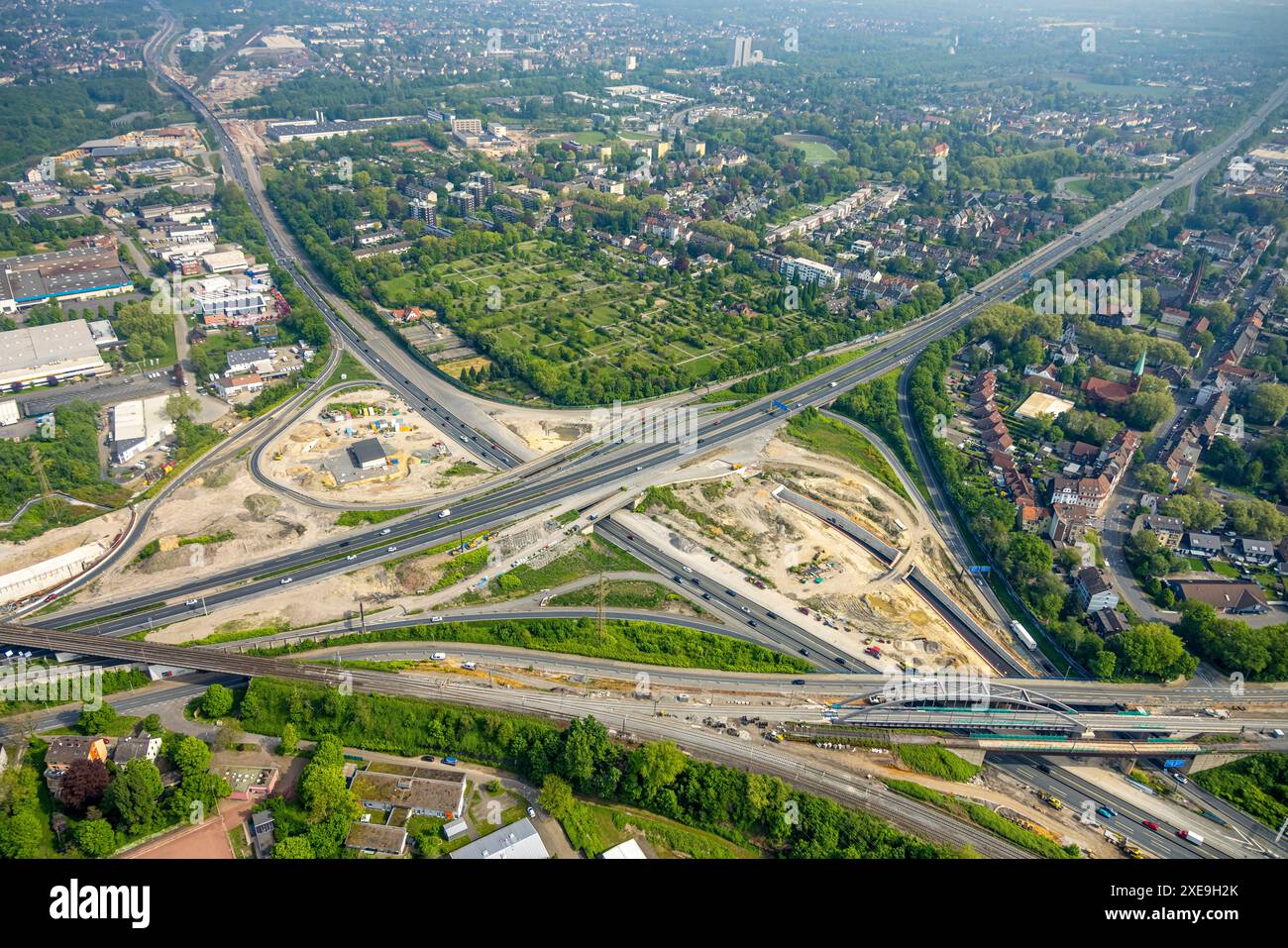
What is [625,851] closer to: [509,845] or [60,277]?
[509,845]

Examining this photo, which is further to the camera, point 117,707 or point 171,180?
point 171,180

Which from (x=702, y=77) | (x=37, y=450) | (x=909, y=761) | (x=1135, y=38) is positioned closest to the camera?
(x=909, y=761)

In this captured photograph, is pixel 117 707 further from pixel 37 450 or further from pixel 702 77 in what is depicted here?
pixel 702 77

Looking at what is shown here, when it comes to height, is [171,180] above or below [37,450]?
above

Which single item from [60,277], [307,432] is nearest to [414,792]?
[307,432]

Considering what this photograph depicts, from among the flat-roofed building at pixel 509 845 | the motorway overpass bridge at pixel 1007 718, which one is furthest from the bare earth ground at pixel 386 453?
the motorway overpass bridge at pixel 1007 718

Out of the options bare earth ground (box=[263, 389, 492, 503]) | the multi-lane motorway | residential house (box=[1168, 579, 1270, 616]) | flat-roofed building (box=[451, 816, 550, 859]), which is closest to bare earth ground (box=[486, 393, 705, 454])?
the multi-lane motorway

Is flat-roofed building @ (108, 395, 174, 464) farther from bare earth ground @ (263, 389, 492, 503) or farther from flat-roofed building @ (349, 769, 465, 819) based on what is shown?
flat-roofed building @ (349, 769, 465, 819)

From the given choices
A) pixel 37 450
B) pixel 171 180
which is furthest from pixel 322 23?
pixel 37 450
